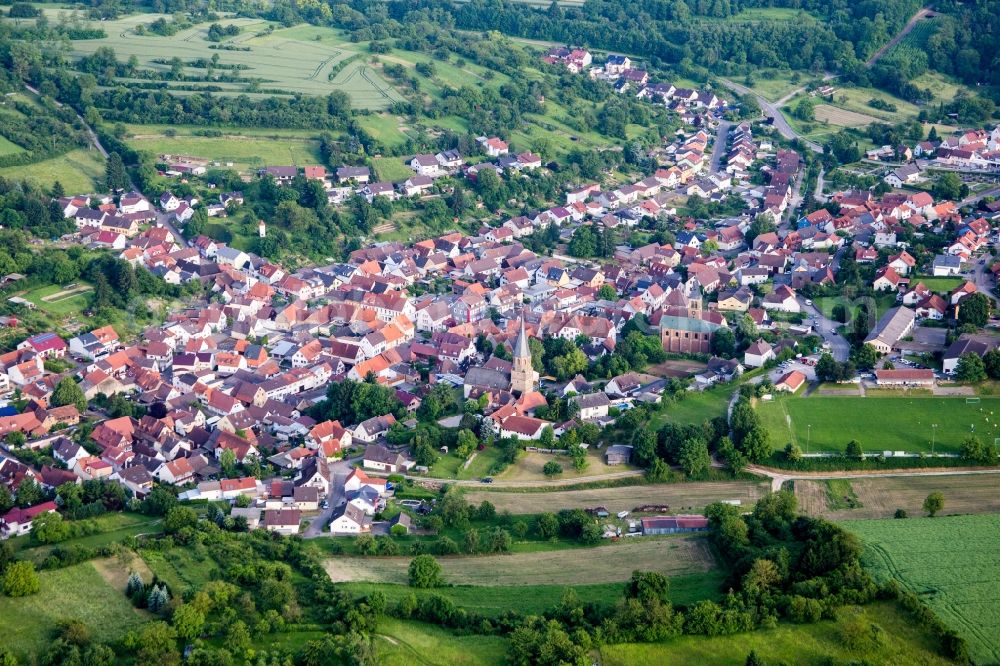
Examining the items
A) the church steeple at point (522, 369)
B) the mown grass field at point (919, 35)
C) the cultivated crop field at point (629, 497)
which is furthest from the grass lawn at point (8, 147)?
the mown grass field at point (919, 35)

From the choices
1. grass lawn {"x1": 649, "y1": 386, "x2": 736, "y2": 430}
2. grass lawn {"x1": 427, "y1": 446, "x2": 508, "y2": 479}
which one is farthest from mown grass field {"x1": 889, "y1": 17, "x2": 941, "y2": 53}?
grass lawn {"x1": 427, "y1": 446, "x2": 508, "y2": 479}

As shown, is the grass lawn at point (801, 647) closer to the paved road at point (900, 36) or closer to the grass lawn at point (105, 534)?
the grass lawn at point (105, 534)

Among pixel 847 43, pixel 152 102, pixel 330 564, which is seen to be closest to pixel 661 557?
pixel 330 564

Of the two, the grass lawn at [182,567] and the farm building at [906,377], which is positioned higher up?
the farm building at [906,377]

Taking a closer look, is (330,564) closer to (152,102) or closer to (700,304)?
(700,304)

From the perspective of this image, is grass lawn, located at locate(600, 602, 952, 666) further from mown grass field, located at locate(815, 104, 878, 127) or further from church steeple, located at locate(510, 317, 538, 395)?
mown grass field, located at locate(815, 104, 878, 127)
